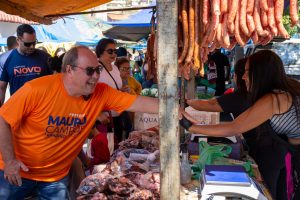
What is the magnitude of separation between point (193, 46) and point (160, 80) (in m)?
0.37

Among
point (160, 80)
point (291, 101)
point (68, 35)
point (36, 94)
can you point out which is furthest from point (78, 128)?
point (68, 35)

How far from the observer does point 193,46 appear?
7.01ft

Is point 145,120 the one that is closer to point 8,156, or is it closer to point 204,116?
point 204,116

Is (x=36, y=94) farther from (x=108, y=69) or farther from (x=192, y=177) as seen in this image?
(x=108, y=69)

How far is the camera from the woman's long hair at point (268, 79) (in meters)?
3.10

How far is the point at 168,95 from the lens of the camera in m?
1.93

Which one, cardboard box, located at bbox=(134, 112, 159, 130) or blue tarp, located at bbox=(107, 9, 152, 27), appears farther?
blue tarp, located at bbox=(107, 9, 152, 27)

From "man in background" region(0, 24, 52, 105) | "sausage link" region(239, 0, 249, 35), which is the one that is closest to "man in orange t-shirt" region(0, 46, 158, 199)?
"sausage link" region(239, 0, 249, 35)

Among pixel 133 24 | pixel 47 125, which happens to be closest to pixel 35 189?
pixel 47 125

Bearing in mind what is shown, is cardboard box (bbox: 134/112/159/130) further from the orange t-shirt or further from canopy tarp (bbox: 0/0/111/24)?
the orange t-shirt

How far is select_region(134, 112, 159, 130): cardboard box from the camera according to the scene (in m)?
4.79

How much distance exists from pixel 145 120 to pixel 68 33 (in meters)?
16.6

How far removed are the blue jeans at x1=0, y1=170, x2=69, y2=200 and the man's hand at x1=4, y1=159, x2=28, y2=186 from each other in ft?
0.50

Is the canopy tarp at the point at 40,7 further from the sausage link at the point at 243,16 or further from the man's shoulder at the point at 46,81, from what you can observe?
the sausage link at the point at 243,16
